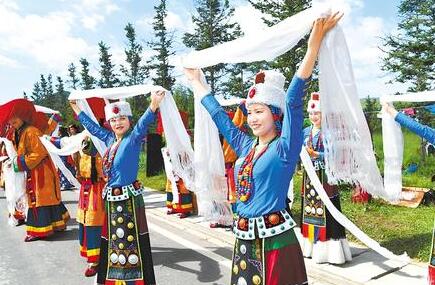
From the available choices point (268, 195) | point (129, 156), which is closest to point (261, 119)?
point (268, 195)

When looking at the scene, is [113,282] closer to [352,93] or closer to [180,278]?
[180,278]

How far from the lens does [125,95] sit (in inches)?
191

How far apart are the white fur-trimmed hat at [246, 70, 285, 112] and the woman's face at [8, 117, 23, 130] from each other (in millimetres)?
5366

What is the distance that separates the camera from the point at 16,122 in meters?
6.83

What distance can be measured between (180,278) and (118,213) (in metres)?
1.38

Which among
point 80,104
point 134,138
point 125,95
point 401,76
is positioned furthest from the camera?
point 401,76

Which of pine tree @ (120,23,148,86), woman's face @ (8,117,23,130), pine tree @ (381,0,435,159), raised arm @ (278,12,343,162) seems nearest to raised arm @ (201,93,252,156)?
raised arm @ (278,12,343,162)

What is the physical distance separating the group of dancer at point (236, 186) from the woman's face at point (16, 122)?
0.05ft

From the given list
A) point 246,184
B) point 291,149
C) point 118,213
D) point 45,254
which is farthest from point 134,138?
point 45,254

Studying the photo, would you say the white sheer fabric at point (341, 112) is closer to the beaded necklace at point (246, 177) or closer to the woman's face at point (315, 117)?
the beaded necklace at point (246, 177)

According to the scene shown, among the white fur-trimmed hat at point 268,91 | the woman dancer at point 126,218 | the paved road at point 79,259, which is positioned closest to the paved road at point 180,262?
the paved road at point 79,259

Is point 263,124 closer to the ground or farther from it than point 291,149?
farther from it

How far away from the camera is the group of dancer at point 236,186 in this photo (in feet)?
8.42

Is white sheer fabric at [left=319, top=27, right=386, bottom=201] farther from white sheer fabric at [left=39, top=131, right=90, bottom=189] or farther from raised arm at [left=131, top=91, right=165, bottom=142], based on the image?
white sheer fabric at [left=39, top=131, right=90, bottom=189]
